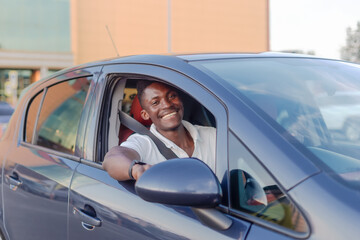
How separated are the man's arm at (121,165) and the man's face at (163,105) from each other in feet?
1.34

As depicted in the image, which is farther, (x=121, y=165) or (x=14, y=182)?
(x=14, y=182)

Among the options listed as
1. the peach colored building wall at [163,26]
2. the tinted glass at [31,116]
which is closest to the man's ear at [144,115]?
the tinted glass at [31,116]

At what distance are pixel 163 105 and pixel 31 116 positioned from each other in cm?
103

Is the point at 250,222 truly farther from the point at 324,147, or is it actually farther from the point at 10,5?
the point at 10,5

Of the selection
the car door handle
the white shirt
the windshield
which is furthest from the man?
the windshield

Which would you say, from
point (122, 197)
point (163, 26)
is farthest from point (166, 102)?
point (163, 26)

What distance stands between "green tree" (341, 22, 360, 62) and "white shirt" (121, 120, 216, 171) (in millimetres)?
24481

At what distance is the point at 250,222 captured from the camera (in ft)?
4.73

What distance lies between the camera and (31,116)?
3021 mm

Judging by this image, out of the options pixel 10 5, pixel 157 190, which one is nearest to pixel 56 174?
pixel 157 190

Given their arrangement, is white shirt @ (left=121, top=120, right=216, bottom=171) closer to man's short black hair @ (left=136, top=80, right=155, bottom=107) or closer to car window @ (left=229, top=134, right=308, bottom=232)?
man's short black hair @ (left=136, top=80, right=155, bottom=107)

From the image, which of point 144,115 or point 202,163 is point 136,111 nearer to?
point 144,115

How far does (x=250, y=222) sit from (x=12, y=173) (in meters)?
1.71

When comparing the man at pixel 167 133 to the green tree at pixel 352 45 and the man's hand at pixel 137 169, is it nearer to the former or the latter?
the man's hand at pixel 137 169
